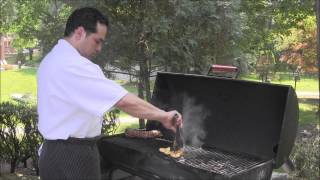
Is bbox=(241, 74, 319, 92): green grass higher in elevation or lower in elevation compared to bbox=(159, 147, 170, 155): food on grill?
lower

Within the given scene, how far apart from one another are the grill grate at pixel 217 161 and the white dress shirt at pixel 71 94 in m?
1.00

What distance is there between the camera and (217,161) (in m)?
3.93

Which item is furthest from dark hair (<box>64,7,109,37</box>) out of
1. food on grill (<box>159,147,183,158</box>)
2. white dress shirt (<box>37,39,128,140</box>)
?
food on grill (<box>159,147,183,158</box>)

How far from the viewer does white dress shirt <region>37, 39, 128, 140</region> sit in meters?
2.79

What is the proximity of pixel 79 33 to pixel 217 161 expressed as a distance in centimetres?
171

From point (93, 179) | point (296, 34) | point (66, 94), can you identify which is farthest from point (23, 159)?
point (296, 34)

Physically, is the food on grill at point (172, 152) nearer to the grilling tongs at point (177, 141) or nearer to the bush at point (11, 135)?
the grilling tongs at point (177, 141)

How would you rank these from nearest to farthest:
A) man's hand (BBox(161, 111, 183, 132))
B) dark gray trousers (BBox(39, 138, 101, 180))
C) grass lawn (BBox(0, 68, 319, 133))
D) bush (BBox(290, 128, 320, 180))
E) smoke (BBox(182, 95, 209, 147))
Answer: dark gray trousers (BBox(39, 138, 101, 180))
man's hand (BBox(161, 111, 183, 132))
smoke (BBox(182, 95, 209, 147))
bush (BBox(290, 128, 320, 180))
grass lawn (BBox(0, 68, 319, 133))

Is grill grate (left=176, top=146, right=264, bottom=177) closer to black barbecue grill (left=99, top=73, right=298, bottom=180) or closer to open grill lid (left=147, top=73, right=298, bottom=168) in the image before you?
black barbecue grill (left=99, top=73, right=298, bottom=180)

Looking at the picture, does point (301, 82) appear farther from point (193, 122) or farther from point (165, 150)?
point (165, 150)

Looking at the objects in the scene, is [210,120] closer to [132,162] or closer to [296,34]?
[132,162]

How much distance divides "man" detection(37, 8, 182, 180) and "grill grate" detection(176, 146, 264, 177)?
637 millimetres

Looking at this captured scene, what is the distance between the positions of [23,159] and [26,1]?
5540 millimetres

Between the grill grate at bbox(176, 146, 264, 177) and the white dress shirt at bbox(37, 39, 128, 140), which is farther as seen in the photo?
the grill grate at bbox(176, 146, 264, 177)
